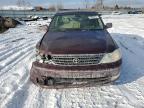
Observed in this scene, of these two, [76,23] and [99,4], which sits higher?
[76,23]

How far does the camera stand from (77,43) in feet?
19.2

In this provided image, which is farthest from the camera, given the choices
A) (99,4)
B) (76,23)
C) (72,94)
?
(99,4)

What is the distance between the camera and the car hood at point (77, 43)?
5.55m

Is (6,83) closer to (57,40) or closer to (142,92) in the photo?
(57,40)

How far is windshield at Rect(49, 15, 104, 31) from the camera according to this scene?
7328 mm

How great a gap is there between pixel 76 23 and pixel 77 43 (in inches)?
69.0

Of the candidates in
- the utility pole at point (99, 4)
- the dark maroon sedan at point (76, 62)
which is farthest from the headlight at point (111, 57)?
the utility pole at point (99, 4)

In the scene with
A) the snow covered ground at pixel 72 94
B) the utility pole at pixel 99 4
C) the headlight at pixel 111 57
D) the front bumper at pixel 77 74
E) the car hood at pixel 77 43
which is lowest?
the utility pole at pixel 99 4

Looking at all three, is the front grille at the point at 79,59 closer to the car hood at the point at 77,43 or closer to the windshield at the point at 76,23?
the car hood at the point at 77,43

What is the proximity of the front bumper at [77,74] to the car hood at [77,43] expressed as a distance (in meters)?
0.32

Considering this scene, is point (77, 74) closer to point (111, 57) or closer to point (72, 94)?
point (72, 94)

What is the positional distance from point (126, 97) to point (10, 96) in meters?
2.22

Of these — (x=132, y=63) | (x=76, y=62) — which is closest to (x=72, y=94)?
(x=76, y=62)

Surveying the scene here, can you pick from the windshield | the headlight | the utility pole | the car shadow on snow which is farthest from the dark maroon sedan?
the utility pole
